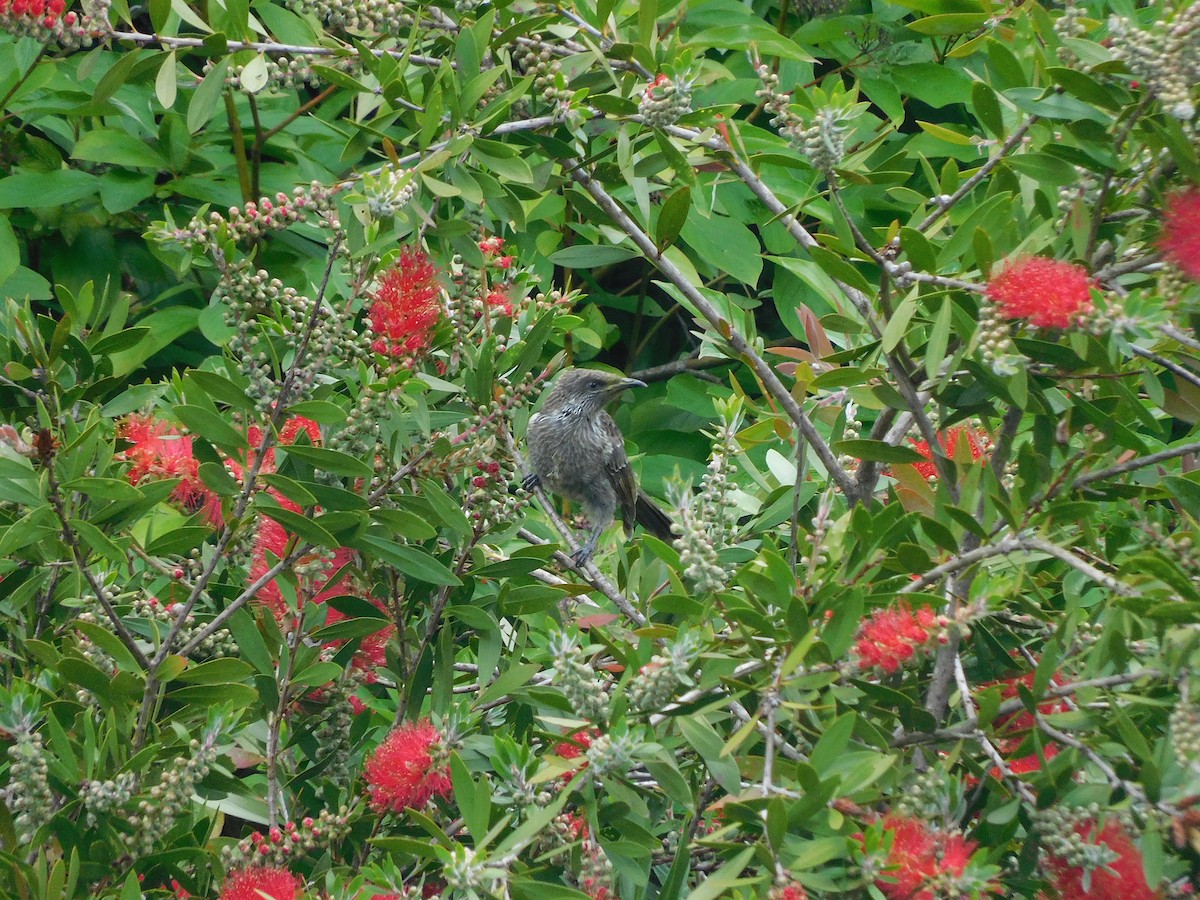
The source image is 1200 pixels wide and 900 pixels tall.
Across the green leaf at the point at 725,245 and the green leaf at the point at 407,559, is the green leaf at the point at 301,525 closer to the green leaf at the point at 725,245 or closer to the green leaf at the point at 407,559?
the green leaf at the point at 407,559

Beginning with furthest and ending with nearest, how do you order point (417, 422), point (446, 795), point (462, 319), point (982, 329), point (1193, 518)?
point (462, 319)
point (417, 422)
point (446, 795)
point (1193, 518)
point (982, 329)

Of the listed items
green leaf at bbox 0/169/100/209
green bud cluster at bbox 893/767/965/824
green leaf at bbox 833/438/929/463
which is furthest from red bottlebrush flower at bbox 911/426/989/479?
green leaf at bbox 0/169/100/209

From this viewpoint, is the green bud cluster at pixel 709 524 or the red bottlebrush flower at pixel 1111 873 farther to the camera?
the green bud cluster at pixel 709 524

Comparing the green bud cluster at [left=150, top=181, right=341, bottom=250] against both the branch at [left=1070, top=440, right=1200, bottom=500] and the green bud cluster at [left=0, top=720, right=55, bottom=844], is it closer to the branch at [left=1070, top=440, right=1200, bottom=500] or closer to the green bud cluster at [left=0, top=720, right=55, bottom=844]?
the green bud cluster at [left=0, top=720, right=55, bottom=844]

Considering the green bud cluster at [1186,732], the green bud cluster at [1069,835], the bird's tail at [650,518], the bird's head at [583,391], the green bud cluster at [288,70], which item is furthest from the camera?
the bird's tail at [650,518]

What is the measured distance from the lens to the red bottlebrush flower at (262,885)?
1.80m

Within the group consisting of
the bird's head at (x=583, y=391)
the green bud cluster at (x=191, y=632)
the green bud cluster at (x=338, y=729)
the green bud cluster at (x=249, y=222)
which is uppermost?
the green bud cluster at (x=249, y=222)

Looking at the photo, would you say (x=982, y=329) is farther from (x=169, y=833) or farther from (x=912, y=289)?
(x=169, y=833)

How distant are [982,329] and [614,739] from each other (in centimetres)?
78

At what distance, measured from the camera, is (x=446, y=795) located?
2061 mm

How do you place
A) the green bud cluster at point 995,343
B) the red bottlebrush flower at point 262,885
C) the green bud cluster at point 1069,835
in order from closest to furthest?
the green bud cluster at point 1069,835 < the green bud cluster at point 995,343 < the red bottlebrush flower at point 262,885

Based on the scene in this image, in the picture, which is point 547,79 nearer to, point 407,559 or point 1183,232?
point 407,559

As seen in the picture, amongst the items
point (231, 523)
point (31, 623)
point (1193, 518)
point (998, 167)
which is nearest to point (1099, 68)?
point (998, 167)

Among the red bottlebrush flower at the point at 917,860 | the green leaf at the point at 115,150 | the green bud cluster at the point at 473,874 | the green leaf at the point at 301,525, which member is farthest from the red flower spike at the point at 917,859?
the green leaf at the point at 115,150
